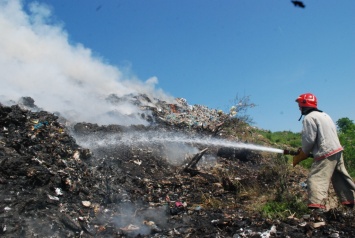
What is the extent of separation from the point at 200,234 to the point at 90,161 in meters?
3.15

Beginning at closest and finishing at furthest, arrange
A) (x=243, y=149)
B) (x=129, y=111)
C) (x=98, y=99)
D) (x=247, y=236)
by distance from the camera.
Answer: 1. (x=247, y=236)
2. (x=243, y=149)
3. (x=129, y=111)
4. (x=98, y=99)

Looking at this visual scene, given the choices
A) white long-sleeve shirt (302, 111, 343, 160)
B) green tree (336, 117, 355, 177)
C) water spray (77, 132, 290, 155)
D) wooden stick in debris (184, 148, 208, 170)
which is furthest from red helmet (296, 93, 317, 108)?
green tree (336, 117, 355, 177)

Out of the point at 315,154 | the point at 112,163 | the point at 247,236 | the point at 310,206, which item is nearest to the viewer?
the point at 247,236

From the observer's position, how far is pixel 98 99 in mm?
14664

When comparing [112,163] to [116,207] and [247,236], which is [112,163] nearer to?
[116,207]

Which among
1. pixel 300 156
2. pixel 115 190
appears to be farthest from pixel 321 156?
pixel 115 190

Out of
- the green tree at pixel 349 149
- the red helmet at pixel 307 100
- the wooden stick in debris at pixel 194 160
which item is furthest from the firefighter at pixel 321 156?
the green tree at pixel 349 149

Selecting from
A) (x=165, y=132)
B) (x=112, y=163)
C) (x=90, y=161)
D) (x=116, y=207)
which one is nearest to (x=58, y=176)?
(x=116, y=207)

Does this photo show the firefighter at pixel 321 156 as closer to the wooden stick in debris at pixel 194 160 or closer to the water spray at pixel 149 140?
the water spray at pixel 149 140

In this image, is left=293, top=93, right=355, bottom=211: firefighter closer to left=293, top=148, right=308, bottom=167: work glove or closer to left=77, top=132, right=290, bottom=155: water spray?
left=293, top=148, right=308, bottom=167: work glove

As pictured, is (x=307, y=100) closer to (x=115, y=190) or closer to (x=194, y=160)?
(x=115, y=190)

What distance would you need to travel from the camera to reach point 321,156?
4.80 m

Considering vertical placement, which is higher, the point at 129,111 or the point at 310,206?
the point at 129,111

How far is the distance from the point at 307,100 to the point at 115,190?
10.4ft
